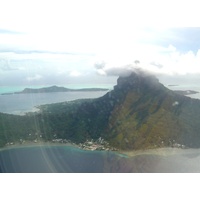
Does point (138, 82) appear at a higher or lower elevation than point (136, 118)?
higher

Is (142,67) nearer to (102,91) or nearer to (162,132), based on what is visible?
(102,91)

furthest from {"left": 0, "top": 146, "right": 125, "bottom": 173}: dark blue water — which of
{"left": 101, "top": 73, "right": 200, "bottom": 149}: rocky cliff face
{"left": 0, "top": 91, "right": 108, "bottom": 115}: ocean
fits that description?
{"left": 0, "top": 91, "right": 108, "bottom": 115}: ocean

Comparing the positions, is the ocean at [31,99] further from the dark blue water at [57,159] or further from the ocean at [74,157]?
the dark blue water at [57,159]

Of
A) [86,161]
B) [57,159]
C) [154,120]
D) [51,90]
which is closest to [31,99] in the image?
[51,90]

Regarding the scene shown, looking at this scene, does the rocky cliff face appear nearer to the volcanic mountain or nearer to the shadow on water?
the volcanic mountain

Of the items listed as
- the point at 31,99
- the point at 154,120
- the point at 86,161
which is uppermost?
the point at 31,99

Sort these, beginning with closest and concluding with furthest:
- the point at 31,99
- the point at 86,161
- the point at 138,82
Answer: the point at 86,161 < the point at 31,99 < the point at 138,82

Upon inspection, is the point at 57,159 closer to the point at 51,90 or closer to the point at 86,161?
the point at 86,161
